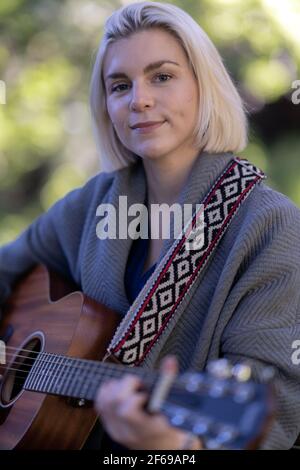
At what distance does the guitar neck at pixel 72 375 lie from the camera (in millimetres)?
1021

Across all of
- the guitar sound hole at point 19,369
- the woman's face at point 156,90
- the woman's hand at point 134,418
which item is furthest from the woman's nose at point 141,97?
the woman's hand at point 134,418

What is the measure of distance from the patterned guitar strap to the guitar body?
0.18ft

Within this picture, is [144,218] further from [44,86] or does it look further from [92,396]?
[44,86]

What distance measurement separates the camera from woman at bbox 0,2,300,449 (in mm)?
1254

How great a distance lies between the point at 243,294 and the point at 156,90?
0.48 m

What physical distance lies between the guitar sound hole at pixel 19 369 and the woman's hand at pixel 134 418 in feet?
1.45

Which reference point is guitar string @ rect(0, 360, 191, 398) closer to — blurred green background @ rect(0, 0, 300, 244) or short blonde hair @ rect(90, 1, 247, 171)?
short blonde hair @ rect(90, 1, 247, 171)

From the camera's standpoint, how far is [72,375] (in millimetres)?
1168

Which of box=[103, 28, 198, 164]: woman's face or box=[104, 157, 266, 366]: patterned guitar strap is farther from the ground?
box=[103, 28, 198, 164]: woman's face

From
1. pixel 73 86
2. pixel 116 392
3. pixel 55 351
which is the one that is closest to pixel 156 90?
pixel 55 351

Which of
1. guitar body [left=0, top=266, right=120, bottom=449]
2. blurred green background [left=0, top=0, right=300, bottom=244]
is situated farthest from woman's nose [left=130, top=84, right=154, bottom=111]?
blurred green background [left=0, top=0, right=300, bottom=244]

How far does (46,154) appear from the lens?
10.5 ft

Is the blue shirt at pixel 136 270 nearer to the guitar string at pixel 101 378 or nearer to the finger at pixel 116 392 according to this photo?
the guitar string at pixel 101 378

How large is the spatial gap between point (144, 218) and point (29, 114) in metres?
1.59
